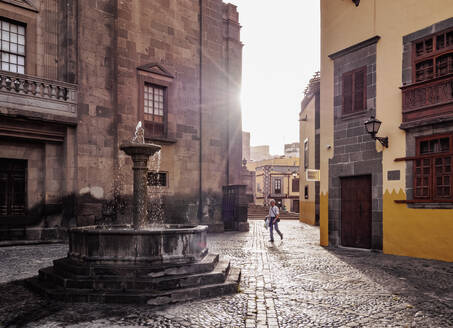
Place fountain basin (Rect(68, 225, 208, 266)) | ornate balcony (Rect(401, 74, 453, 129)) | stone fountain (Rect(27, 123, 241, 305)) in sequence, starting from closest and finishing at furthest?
stone fountain (Rect(27, 123, 241, 305)), fountain basin (Rect(68, 225, 208, 266)), ornate balcony (Rect(401, 74, 453, 129))

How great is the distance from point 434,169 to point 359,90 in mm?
3584

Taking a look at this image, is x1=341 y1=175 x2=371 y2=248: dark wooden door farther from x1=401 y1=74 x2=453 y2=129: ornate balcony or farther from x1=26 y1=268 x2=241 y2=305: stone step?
x1=26 y1=268 x2=241 y2=305: stone step

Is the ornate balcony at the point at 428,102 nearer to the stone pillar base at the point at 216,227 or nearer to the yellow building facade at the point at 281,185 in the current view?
the stone pillar base at the point at 216,227

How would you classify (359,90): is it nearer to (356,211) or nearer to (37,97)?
(356,211)

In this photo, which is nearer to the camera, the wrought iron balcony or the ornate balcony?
the ornate balcony

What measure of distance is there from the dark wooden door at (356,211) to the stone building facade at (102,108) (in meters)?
7.40

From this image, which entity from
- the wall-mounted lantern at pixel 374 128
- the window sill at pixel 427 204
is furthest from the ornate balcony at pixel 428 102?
the window sill at pixel 427 204

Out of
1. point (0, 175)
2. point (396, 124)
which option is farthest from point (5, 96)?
point (396, 124)

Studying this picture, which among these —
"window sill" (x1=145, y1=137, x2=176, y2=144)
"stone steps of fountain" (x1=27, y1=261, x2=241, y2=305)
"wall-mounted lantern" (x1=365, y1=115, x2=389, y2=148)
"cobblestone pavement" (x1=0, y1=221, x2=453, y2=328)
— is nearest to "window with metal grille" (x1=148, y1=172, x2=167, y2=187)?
"window sill" (x1=145, y1=137, x2=176, y2=144)

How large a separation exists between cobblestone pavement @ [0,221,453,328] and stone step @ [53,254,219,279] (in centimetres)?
61

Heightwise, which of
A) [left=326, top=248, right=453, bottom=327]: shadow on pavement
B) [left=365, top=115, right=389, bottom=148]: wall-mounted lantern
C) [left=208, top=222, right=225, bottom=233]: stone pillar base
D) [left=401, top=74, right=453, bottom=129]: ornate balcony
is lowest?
[left=208, top=222, right=225, bottom=233]: stone pillar base

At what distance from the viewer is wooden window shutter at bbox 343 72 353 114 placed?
492 inches

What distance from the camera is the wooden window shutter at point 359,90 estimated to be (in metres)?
12.1

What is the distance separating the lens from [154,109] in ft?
55.5
